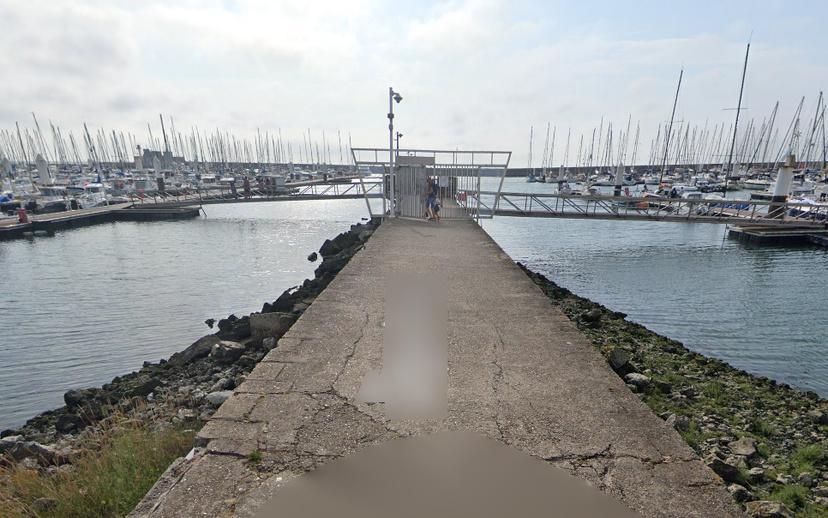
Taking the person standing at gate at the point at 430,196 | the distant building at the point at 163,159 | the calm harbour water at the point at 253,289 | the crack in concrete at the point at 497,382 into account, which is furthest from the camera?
the distant building at the point at 163,159

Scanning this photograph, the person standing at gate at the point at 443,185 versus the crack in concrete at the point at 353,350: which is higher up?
the person standing at gate at the point at 443,185

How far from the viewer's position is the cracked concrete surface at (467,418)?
9.50ft

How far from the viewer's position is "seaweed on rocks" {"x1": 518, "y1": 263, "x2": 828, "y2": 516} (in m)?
4.40

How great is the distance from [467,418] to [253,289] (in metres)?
16.7

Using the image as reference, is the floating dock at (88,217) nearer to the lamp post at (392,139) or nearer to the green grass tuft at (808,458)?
the lamp post at (392,139)

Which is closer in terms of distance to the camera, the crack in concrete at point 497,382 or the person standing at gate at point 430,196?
the crack in concrete at point 497,382

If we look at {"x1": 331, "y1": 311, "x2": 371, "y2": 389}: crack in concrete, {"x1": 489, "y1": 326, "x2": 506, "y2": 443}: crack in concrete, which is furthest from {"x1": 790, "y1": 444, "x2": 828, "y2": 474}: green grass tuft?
{"x1": 331, "y1": 311, "x2": 371, "y2": 389}: crack in concrete

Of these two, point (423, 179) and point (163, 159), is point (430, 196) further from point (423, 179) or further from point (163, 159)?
point (163, 159)

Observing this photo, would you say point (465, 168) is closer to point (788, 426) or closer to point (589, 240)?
point (788, 426)

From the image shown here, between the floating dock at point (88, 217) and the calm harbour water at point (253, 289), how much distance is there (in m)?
1.53

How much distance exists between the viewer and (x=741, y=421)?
6426mm

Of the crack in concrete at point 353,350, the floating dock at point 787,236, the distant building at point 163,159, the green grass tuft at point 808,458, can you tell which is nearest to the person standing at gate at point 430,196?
the crack in concrete at point 353,350

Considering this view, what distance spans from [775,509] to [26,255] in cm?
3398

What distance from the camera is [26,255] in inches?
1019
